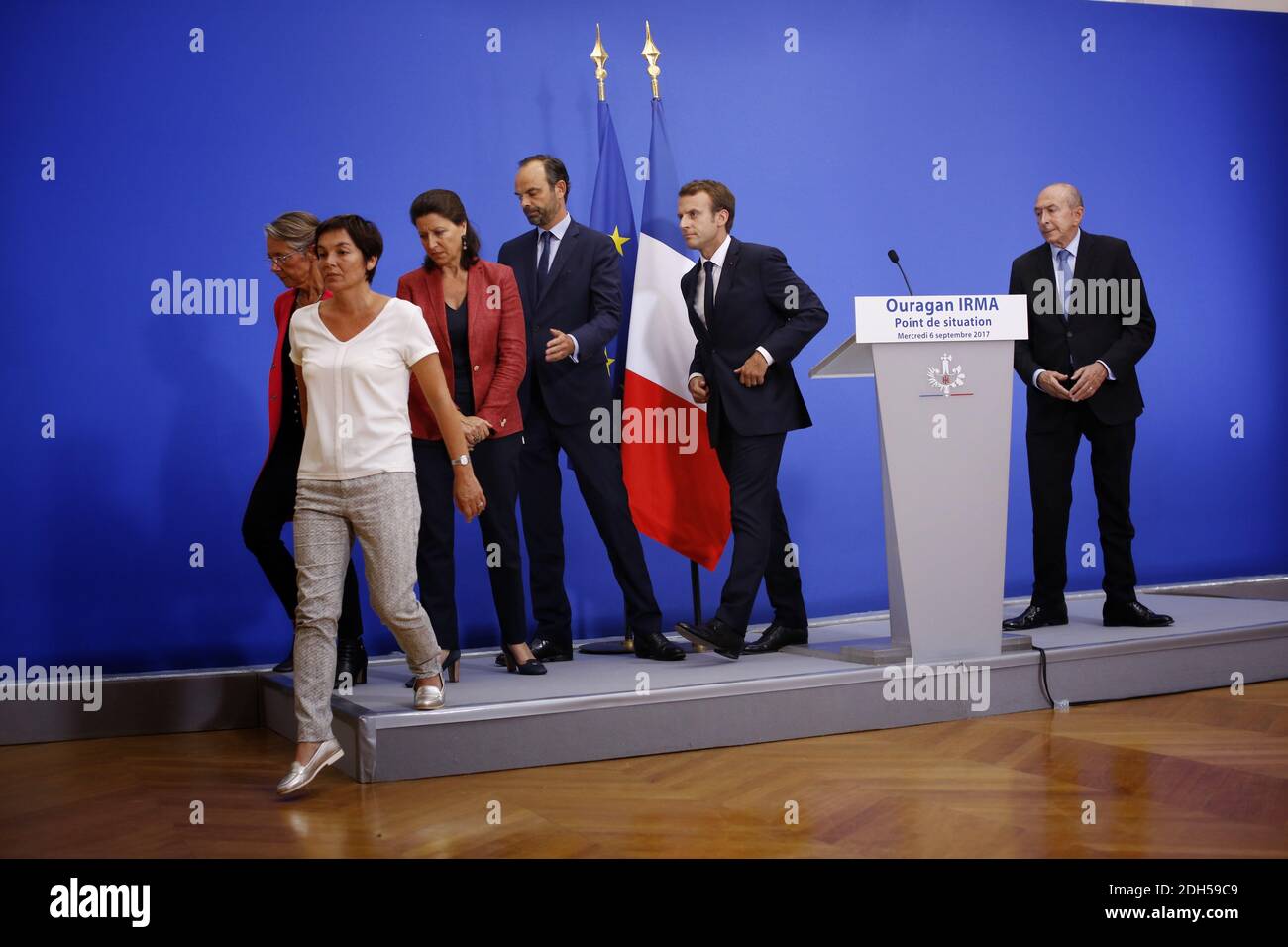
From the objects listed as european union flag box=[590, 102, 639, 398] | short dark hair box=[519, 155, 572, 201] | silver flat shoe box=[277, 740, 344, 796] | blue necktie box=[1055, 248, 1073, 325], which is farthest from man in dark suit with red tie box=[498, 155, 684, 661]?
blue necktie box=[1055, 248, 1073, 325]

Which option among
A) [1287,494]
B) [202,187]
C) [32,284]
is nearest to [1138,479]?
[1287,494]

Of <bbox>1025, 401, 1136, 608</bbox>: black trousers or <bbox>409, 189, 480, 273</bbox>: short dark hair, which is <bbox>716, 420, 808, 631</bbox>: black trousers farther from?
<bbox>1025, 401, 1136, 608</bbox>: black trousers

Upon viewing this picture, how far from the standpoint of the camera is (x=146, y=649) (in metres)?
4.50

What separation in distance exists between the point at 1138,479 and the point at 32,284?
4.97 meters

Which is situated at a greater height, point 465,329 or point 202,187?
point 202,187

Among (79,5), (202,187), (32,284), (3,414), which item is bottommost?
(3,414)

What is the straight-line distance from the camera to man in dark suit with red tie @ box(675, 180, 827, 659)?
3988 mm

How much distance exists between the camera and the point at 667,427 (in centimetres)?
452

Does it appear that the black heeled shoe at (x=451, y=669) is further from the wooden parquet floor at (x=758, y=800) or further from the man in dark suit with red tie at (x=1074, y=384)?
the man in dark suit with red tie at (x=1074, y=384)

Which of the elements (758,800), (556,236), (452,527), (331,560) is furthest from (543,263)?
(758,800)

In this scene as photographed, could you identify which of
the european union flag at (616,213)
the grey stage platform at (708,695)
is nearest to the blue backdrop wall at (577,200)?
the european union flag at (616,213)

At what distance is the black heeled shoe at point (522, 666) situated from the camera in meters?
3.86

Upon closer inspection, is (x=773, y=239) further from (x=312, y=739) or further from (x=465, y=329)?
(x=312, y=739)

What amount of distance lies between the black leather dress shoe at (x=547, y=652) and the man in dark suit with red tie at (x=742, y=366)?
444 millimetres
